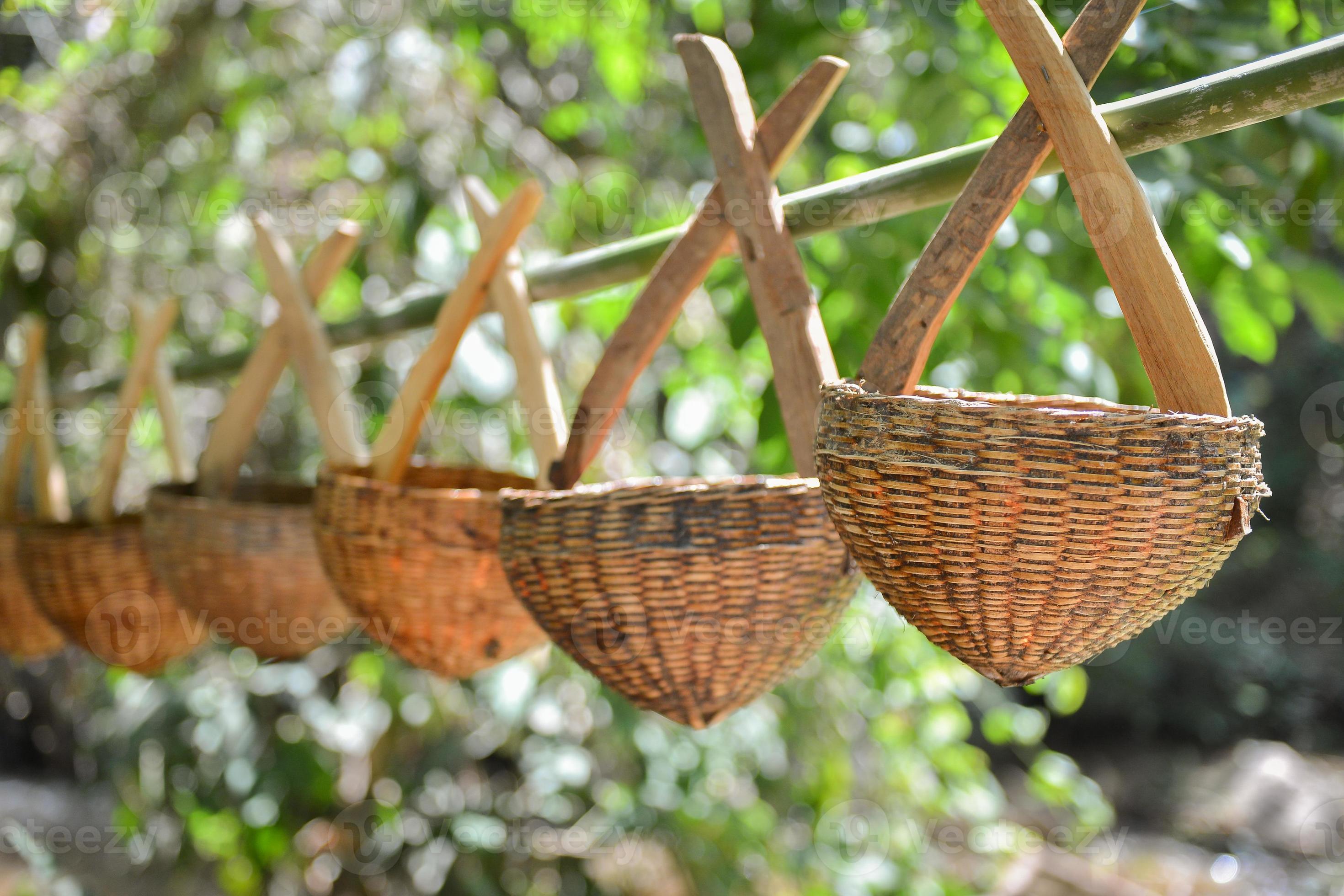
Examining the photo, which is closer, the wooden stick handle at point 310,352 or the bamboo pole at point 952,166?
the bamboo pole at point 952,166

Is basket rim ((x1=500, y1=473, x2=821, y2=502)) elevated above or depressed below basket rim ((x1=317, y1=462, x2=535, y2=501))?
above

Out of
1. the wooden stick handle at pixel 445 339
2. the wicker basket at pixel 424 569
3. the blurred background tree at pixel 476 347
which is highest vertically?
the wooden stick handle at pixel 445 339

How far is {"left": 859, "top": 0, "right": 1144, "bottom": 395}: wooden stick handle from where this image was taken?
1.30 feet

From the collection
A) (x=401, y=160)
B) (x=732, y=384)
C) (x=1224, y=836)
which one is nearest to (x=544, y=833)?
(x=732, y=384)

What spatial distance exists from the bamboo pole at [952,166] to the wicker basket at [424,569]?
20 cm

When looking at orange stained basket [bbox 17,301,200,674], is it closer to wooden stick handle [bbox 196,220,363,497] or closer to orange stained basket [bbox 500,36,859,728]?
wooden stick handle [bbox 196,220,363,497]

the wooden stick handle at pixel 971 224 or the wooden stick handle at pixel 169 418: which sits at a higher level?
the wooden stick handle at pixel 971 224

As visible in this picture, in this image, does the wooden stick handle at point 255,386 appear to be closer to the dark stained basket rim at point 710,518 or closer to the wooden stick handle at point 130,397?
the wooden stick handle at point 130,397

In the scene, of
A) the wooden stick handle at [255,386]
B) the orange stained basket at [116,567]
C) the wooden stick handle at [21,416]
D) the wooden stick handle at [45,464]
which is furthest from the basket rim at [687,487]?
the wooden stick handle at [21,416]

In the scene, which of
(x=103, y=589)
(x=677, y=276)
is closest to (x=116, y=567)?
(x=103, y=589)

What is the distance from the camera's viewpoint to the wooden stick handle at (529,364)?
638mm

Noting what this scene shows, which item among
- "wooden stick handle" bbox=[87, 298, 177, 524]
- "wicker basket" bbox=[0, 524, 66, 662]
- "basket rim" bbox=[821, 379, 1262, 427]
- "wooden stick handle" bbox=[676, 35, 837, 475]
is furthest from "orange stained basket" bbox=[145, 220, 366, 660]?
"basket rim" bbox=[821, 379, 1262, 427]

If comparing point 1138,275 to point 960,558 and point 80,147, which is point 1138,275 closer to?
point 960,558

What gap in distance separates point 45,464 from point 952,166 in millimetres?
895
